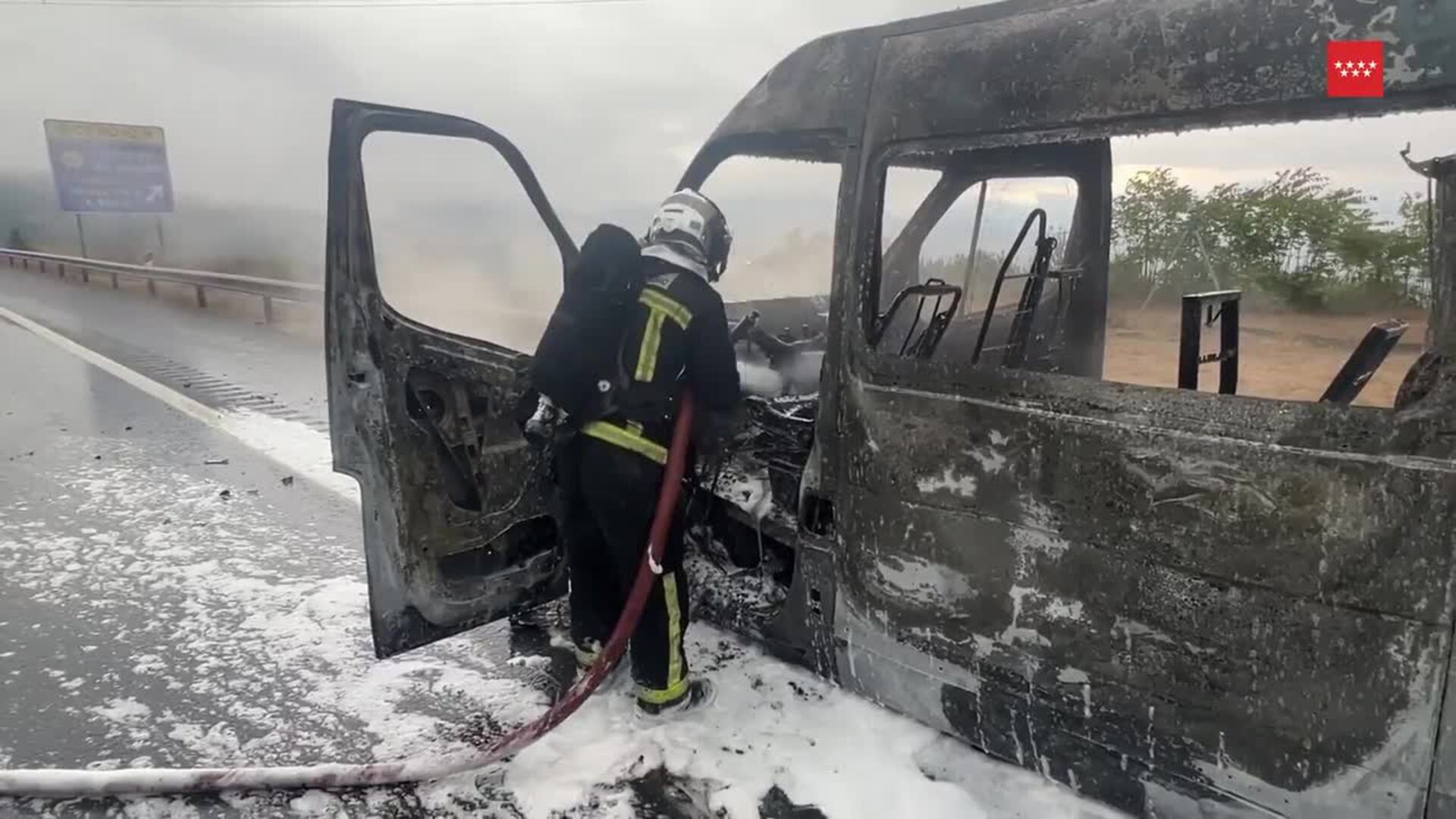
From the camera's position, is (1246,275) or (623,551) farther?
(623,551)

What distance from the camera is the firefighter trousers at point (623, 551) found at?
290 cm

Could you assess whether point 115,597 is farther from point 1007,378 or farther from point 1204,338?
point 1204,338

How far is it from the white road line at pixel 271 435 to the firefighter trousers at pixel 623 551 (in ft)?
8.92

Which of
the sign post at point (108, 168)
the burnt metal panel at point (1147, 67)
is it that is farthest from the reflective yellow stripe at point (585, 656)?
the sign post at point (108, 168)

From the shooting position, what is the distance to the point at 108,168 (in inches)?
1022

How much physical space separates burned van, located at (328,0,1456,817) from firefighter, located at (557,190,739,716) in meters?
0.28

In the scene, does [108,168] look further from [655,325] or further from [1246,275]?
[1246,275]

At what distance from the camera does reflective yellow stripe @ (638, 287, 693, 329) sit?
2.79 m

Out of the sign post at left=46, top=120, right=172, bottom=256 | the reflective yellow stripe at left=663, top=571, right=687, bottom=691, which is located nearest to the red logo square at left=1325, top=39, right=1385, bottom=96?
the reflective yellow stripe at left=663, top=571, right=687, bottom=691

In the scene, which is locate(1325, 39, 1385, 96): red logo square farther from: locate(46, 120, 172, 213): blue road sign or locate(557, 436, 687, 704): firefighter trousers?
locate(46, 120, 172, 213): blue road sign

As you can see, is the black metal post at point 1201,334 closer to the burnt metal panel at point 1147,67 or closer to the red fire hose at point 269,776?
the burnt metal panel at point 1147,67

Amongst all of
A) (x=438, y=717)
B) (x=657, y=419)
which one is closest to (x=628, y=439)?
(x=657, y=419)

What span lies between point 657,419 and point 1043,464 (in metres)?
1.26

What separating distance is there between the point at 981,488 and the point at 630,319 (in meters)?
1.25
